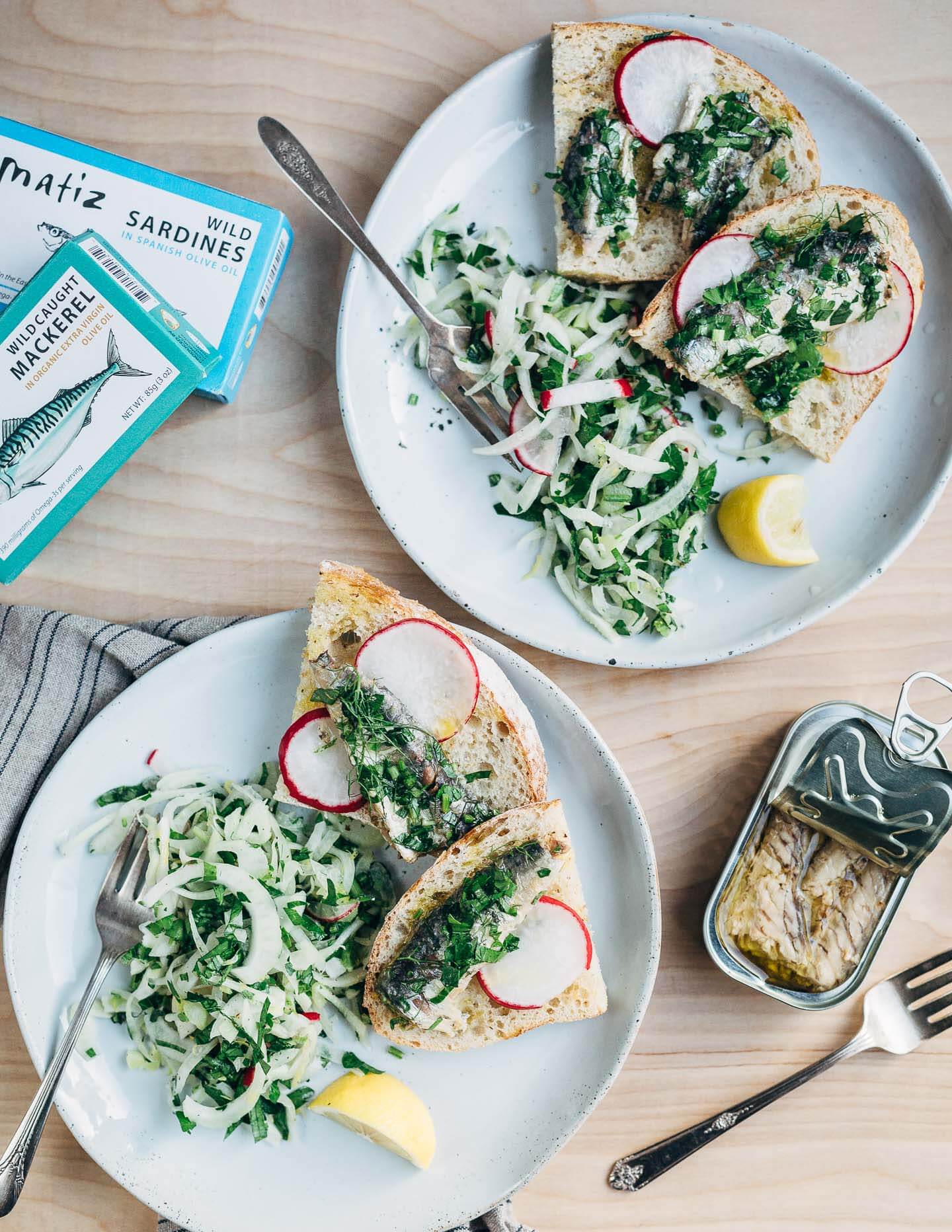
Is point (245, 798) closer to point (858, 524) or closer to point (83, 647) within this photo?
point (83, 647)

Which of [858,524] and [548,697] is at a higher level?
[858,524]

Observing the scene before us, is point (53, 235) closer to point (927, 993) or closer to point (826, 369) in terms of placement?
point (826, 369)

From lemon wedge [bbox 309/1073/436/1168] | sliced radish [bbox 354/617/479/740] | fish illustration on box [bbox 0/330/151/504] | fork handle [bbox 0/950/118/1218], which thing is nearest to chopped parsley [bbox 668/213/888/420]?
sliced radish [bbox 354/617/479/740]

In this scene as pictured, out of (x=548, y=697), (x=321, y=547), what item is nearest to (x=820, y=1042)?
(x=548, y=697)

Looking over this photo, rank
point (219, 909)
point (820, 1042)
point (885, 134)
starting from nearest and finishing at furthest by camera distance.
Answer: point (219, 909) < point (885, 134) < point (820, 1042)

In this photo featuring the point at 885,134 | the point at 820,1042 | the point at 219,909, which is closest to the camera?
the point at 219,909

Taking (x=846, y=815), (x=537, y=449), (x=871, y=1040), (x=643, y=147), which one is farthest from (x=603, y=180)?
(x=871, y=1040)

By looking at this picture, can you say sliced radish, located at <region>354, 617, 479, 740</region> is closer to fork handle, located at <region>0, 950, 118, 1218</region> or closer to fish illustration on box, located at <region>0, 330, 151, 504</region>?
fish illustration on box, located at <region>0, 330, 151, 504</region>
